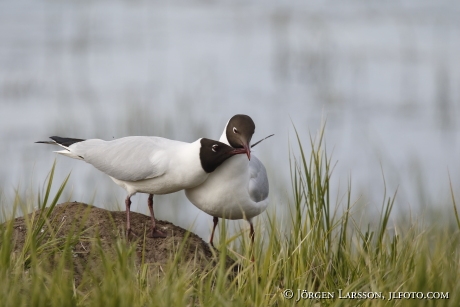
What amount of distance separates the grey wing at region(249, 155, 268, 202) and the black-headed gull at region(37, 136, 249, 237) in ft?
1.21

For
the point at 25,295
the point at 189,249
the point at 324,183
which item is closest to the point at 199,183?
the point at 189,249

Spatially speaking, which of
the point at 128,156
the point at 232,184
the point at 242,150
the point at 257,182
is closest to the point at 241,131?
the point at 242,150

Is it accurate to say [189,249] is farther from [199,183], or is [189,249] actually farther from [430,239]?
[430,239]

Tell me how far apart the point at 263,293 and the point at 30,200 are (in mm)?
2140

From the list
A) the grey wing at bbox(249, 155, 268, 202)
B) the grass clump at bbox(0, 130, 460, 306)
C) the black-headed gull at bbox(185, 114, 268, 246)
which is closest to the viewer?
the grass clump at bbox(0, 130, 460, 306)

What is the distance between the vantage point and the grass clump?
151 inches

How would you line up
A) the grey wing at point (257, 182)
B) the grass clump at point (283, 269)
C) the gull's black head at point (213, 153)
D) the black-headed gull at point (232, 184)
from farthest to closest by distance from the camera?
the grey wing at point (257, 182) → the black-headed gull at point (232, 184) → the gull's black head at point (213, 153) → the grass clump at point (283, 269)

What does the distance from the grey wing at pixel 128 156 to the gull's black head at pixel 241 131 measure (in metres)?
0.47

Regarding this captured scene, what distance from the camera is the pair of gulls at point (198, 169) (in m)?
4.98

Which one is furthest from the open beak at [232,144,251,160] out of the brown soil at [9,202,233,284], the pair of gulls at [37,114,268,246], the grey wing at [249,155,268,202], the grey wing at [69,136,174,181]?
the brown soil at [9,202,233,284]

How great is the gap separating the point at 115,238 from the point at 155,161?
568 mm

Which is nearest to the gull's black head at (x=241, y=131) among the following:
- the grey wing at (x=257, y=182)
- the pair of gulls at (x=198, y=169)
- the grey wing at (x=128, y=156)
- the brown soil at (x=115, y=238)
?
the pair of gulls at (x=198, y=169)

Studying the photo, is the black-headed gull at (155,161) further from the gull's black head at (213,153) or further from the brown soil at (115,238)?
the brown soil at (115,238)

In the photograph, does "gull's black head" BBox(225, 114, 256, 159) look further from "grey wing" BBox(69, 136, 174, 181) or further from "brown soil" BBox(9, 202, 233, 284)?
"brown soil" BBox(9, 202, 233, 284)
